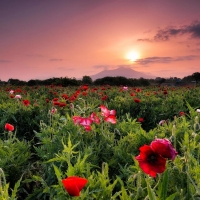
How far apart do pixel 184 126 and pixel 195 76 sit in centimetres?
3692

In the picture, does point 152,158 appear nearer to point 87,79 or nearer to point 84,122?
point 84,122

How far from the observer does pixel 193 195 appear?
69.6 inches

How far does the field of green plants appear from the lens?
5.75 feet

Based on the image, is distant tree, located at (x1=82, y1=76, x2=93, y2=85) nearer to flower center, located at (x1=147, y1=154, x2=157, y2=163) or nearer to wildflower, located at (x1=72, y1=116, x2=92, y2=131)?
wildflower, located at (x1=72, y1=116, x2=92, y2=131)

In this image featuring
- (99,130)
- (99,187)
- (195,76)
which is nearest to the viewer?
(99,187)

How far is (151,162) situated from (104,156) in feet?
5.97

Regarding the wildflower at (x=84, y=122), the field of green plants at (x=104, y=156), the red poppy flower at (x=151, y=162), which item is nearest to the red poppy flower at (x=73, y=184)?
the field of green plants at (x=104, y=156)

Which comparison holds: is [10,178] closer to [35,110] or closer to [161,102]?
[35,110]

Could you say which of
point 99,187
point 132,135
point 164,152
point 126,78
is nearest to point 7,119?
point 132,135

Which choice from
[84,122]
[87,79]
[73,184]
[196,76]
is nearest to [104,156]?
[84,122]

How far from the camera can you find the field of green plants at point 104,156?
5.75 ft

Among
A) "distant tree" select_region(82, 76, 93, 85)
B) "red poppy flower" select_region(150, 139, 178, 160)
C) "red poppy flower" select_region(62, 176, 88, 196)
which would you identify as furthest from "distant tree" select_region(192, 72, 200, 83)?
"red poppy flower" select_region(62, 176, 88, 196)

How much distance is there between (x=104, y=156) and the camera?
351cm

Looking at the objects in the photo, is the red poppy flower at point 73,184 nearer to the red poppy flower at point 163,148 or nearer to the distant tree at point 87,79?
the red poppy flower at point 163,148
